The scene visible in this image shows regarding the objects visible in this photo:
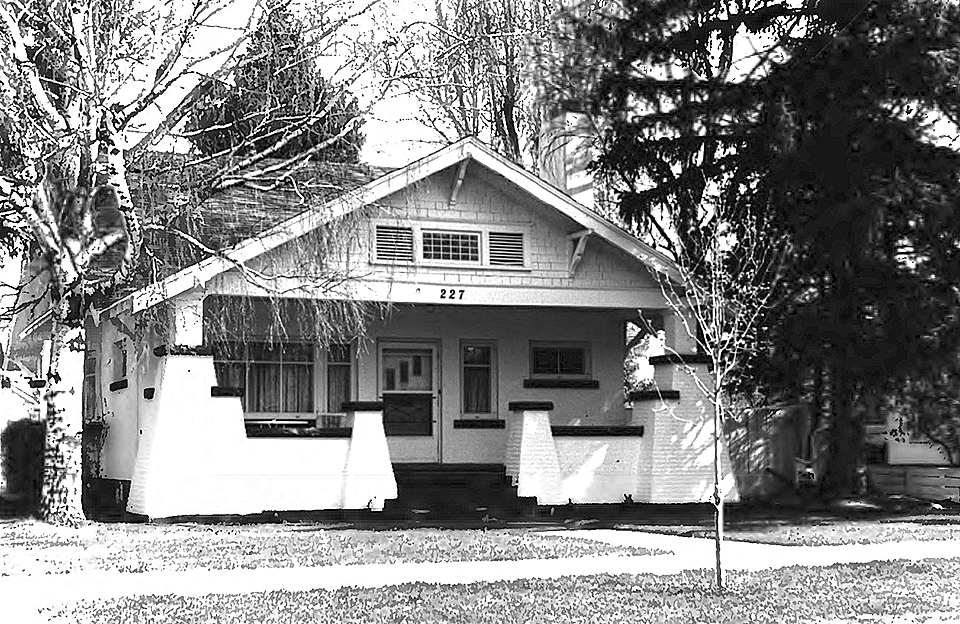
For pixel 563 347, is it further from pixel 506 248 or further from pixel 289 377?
pixel 289 377

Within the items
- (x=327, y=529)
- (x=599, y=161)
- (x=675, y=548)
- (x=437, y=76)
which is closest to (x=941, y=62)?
(x=599, y=161)

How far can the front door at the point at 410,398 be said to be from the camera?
2278 centimetres

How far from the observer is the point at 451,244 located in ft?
69.4

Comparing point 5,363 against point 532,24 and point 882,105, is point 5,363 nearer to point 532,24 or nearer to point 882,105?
point 882,105

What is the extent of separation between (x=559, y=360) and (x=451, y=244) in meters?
3.79

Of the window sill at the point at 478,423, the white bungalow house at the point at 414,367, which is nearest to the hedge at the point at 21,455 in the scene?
the white bungalow house at the point at 414,367

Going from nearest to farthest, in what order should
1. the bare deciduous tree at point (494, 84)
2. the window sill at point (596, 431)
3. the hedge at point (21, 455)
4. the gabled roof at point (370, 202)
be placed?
1. the gabled roof at point (370, 202)
2. the window sill at point (596, 431)
3. the hedge at point (21, 455)
4. the bare deciduous tree at point (494, 84)

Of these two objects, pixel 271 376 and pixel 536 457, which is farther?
pixel 271 376

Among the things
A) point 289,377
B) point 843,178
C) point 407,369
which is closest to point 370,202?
point 289,377

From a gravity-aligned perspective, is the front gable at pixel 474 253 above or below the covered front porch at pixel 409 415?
above

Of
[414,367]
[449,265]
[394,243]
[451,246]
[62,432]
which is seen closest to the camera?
[62,432]

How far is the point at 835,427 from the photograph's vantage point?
74.4ft

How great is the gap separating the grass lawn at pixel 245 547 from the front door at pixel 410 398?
15.6 ft

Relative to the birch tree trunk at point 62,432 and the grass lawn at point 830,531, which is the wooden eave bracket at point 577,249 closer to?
the grass lawn at point 830,531
